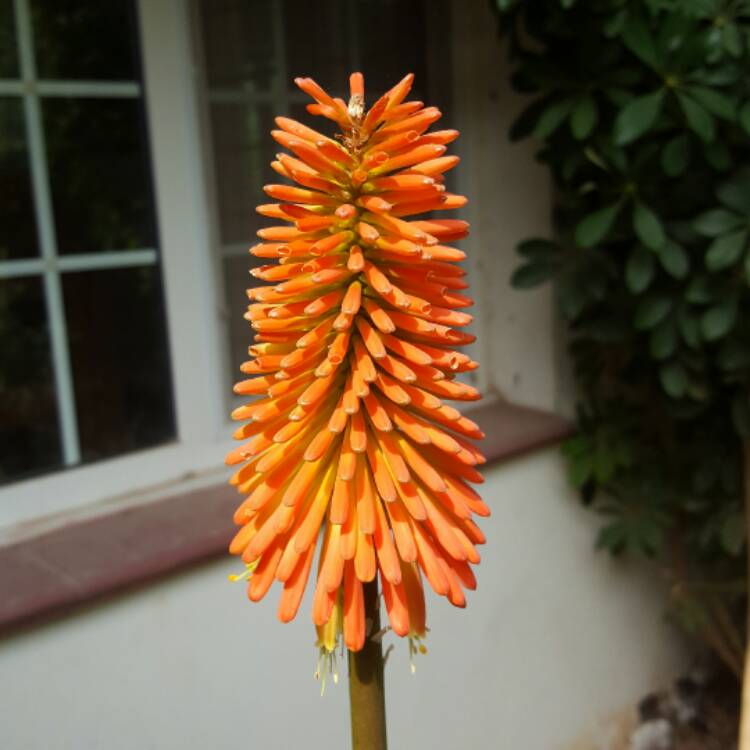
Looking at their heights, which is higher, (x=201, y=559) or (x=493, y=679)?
(x=201, y=559)

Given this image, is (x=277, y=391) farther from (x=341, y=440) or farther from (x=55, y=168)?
(x=55, y=168)

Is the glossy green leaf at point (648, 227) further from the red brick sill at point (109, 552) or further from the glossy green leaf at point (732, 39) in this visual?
the red brick sill at point (109, 552)

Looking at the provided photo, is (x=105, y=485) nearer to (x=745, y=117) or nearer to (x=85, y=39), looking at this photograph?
(x=85, y=39)

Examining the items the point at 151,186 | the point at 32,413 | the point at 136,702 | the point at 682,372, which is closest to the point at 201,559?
the point at 136,702

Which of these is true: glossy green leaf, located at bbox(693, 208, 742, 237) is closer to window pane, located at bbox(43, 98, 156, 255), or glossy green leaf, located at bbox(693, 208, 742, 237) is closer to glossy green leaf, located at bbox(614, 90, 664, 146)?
glossy green leaf, located at bbox(614, 90, 664, 146)

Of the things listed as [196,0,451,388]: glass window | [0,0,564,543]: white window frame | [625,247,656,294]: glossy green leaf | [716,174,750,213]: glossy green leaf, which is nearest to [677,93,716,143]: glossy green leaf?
[716,174,750,213]: glossy green leaf

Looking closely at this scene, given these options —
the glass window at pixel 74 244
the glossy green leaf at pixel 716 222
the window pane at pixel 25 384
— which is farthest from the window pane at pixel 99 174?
the glossy green leaf at pixel 716 222
